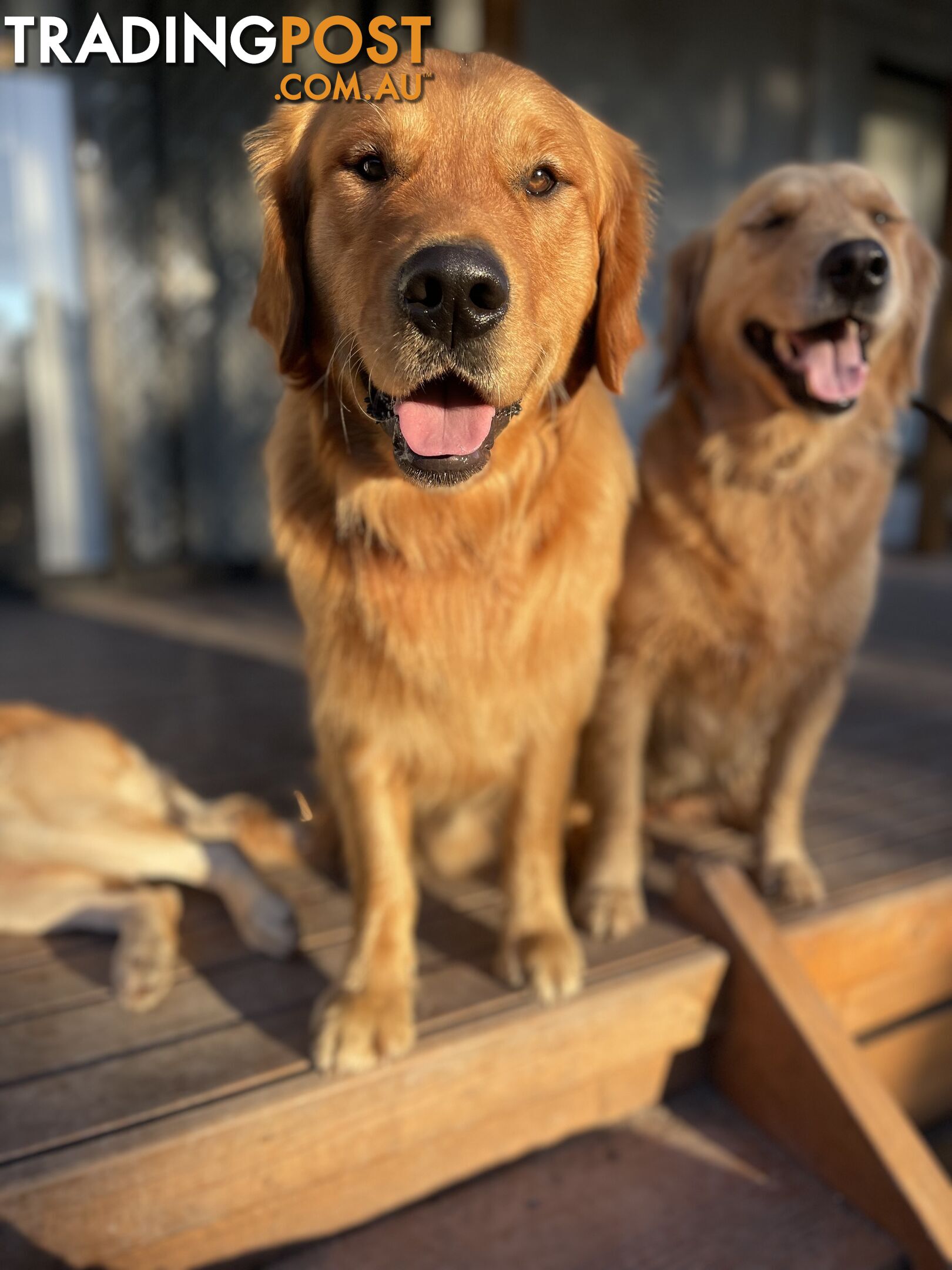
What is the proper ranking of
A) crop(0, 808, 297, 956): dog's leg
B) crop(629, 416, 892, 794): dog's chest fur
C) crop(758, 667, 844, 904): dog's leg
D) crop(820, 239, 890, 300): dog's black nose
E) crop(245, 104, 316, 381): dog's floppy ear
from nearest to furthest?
crop(245, 104, 316, 381): dog's floppy ear, crop(820, 239, 890, 300): dog's black nose, crop(0, 808, 297, 956): dog's leg, crop(629, 416, 892, 794): dog's chest fur, crop(758, 667, 844, 904): dog's leg

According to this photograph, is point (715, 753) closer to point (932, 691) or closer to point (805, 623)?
point (805, 623)

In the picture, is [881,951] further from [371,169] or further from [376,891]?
[371,169]

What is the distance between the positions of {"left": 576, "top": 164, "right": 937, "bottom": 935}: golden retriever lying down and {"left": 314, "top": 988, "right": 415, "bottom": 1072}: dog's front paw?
475 mm

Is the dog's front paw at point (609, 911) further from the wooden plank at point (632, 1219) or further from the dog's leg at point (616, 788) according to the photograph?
the wooden plank at point (632, 1219)

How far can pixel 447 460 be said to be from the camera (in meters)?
1.21

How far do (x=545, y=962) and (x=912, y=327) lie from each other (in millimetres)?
1435

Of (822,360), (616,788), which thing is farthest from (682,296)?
(616,788)

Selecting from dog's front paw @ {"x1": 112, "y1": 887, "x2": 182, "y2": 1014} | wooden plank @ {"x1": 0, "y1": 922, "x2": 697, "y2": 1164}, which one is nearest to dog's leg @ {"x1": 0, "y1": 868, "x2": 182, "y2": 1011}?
dog's front paw @ {"x1": 112, "y1": 887, "x2": 182, "y2": 1014}

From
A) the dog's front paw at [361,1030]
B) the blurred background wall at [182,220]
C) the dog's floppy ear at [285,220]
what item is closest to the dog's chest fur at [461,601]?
the dog's floppy ear at [285,220]

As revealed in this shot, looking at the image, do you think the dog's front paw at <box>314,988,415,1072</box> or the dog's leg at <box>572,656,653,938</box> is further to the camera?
the dog's leg at <box>572,656,653,938</box>

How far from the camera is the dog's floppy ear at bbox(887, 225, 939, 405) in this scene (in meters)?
1.84

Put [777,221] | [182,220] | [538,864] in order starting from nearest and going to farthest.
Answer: [538,864] → [777,221] → [182,220]

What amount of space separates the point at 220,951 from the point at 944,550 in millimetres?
5816

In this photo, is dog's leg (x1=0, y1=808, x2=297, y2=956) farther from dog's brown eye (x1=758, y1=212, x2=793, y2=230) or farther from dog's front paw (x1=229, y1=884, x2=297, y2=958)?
dog's brown eye (x1=758, y1=212, x2=793, y2=230)
